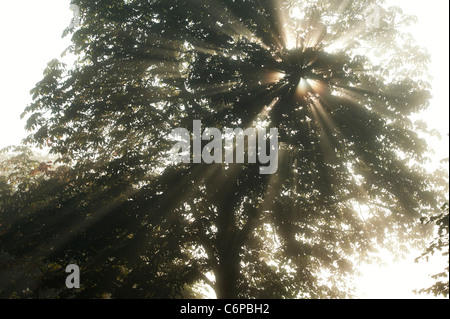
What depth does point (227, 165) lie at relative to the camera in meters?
8.62

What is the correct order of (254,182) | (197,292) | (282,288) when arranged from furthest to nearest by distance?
(197,292), (282,288), (254,182)

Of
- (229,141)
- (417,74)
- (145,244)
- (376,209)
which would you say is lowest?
(145,244)

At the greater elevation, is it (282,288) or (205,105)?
(205,105)

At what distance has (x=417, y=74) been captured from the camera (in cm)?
999

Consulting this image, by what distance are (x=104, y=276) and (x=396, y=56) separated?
12920mm

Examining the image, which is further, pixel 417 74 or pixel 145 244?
pixel 417 74

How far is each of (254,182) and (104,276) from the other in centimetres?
505

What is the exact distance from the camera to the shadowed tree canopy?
301 inches

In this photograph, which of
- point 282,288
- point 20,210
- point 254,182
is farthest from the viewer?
point 20,210

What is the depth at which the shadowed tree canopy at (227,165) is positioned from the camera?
7.65 metres

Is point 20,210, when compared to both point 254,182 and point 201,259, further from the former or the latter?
Answer: point 254,182

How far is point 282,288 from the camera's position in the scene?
874 cm
